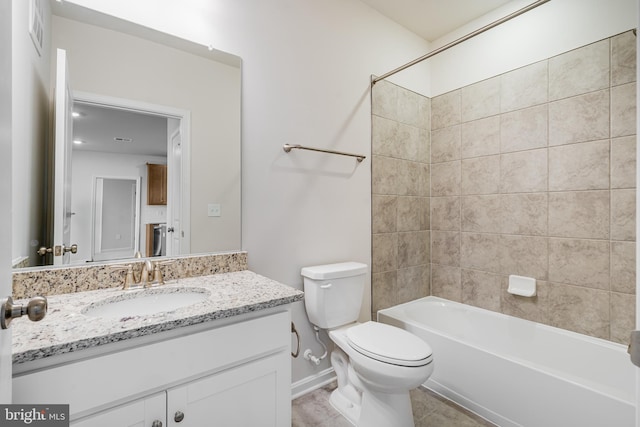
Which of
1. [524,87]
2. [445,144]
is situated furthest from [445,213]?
[524,87]

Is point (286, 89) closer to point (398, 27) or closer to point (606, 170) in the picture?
point (398, 27)

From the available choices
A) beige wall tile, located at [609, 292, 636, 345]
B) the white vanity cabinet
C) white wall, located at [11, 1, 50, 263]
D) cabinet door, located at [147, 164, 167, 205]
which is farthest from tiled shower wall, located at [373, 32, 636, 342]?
white wall, located at [11, 1, 50, 263]

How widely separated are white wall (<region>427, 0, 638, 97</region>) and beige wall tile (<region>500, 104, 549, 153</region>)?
1.10ft

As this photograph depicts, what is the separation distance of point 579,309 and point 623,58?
1.44 metres

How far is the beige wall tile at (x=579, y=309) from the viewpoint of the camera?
1725 mm

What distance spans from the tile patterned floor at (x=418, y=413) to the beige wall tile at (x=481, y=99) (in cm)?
197

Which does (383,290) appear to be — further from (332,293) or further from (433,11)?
(433,11)

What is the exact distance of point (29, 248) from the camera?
1101mm

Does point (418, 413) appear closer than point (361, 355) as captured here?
No

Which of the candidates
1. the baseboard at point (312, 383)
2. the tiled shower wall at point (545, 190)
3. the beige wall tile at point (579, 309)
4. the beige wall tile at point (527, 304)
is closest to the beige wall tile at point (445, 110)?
the tiled shower wall at point (545, 190)

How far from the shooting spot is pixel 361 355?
1.45 metres

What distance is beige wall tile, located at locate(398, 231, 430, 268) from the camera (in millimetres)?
2387

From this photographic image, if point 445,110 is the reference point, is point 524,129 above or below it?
below

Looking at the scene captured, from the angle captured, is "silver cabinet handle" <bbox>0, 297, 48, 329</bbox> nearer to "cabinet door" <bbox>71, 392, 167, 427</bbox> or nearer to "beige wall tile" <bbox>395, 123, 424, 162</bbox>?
"cabinet door" <bbox>71, 392, 167, 427</bbox>
